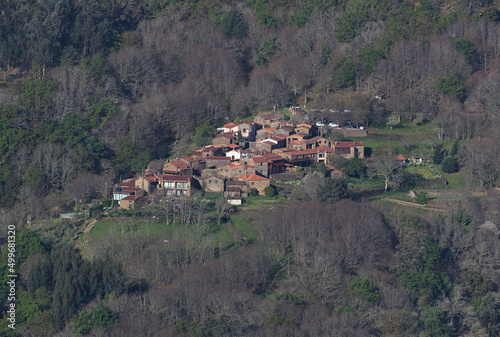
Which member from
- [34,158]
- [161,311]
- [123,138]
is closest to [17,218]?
[34,158]

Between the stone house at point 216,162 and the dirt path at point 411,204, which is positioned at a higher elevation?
the stone house at point 216,162

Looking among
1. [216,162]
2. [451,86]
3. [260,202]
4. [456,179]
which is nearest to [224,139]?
[216,162]

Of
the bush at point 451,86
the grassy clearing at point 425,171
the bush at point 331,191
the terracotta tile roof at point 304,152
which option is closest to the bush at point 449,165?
the grassy clearing at point 425,171

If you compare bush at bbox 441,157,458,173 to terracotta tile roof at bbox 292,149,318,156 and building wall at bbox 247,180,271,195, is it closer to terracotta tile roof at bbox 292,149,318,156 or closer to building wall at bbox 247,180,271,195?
terracotta tile roof at bbox 292,149,318,156

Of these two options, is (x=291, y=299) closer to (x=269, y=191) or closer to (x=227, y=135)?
(x=269, y=191)

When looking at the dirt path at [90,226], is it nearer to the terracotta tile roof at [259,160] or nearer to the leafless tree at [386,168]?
the terracotta tile roof at [259,160]

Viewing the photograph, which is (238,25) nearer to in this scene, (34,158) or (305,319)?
(34,158)
